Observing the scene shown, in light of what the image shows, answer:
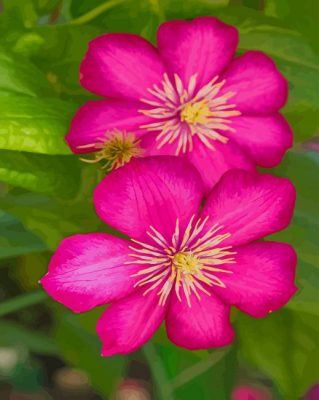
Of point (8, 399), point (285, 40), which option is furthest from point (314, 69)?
point (8, 399)

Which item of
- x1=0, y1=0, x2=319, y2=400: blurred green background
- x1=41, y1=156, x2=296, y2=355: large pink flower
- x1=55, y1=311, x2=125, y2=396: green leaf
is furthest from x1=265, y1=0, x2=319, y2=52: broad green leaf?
x1=55, y1=311, x2=125, y2=396: green leaf

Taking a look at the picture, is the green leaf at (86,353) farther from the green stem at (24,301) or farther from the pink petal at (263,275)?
the pink petal at (263,275)

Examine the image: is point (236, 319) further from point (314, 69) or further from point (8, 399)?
point (8, 399)

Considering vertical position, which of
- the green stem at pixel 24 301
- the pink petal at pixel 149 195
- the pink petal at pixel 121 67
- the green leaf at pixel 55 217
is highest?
the pink petal at pixel 121 67

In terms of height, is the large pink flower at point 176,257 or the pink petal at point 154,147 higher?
the pink petal at point 154,147

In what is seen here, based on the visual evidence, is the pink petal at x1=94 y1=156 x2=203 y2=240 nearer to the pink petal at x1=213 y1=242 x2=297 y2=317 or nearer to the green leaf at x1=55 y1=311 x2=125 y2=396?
the pink petal at x1=213 y1=242 x2=297 y2=317

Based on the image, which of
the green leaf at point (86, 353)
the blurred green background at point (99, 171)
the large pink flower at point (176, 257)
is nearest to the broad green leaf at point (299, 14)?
the blurred green background at point (99, 171)
